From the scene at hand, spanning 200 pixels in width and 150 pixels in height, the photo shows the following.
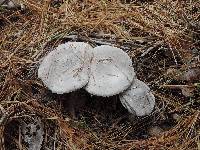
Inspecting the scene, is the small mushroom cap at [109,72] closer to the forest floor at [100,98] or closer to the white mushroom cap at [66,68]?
the white mushroom cap at [66,68]

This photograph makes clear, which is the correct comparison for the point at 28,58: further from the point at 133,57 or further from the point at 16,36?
the point at 133,57

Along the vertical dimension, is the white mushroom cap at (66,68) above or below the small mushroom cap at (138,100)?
above

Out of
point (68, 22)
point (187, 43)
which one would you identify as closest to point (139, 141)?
point (187, 43)

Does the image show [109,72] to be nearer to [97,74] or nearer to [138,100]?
[97,74]

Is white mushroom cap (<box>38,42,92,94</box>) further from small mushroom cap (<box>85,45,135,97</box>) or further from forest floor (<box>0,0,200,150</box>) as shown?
forest floor (<box>0,0,200,150</box>)

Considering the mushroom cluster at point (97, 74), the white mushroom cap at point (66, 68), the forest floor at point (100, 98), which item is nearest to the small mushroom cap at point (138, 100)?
the mushroom cluster at point (97, 74)

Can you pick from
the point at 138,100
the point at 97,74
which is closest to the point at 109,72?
the point at 97,74

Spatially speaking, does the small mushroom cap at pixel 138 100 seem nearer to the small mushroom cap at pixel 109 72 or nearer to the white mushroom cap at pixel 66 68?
the small mushroom cap at pixel 109 72
